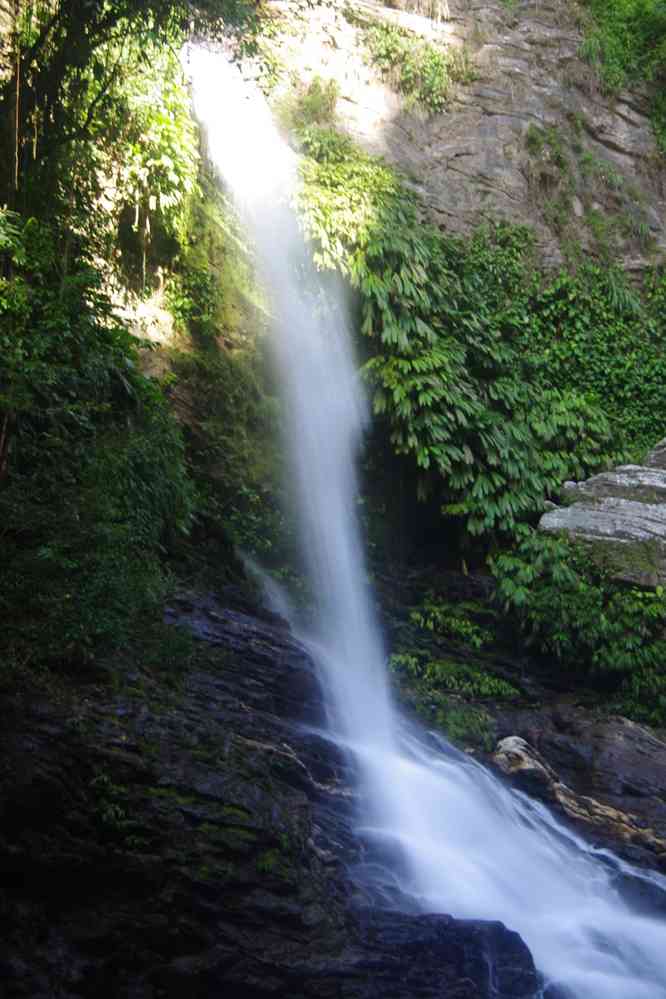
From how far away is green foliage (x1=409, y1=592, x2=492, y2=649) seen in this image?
11000 millimetres

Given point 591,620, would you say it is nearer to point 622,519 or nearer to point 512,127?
point 622,519

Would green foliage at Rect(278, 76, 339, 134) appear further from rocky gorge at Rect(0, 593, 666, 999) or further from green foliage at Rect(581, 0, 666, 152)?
rocky gorge at Rect(0, 593, 666, 999)

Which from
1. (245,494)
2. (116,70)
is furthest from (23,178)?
(245,494)

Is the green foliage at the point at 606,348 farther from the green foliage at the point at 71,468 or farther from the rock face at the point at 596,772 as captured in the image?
the green foliage at the point at 71,468

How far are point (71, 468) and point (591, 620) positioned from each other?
22.0 feet

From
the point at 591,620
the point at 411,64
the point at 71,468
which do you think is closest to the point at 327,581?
the point at 591,620

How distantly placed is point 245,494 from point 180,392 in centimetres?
132

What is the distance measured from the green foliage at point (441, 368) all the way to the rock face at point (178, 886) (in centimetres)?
637

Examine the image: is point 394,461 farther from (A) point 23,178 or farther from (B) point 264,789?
(B) point 264,789

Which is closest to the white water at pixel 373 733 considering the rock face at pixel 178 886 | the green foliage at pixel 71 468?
the rock face at pixel 178 886

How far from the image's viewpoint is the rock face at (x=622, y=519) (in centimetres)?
1093

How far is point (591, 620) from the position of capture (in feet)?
34.5

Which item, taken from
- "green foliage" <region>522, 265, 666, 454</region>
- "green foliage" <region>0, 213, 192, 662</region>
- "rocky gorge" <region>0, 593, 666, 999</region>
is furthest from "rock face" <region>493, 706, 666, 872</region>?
"green foliage" <region>522, 265, 666, 454</region>

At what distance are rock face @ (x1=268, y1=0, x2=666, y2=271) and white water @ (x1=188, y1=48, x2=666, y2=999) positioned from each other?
9.27 ft
